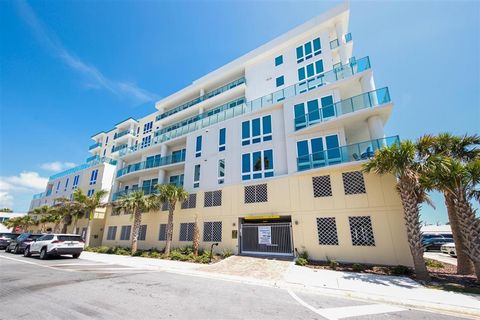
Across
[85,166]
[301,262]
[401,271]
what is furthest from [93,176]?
[401,271]

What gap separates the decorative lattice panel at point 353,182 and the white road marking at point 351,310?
26.5ft

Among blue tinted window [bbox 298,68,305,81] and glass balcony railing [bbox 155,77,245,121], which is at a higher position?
glass balcony railing [bbox 155,77,245,121]

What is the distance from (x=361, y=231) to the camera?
1275cm

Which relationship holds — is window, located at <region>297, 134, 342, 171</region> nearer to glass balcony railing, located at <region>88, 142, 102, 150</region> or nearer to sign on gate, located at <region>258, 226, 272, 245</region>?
sign on gate, located at <region>258, 226, 272, 245</region>

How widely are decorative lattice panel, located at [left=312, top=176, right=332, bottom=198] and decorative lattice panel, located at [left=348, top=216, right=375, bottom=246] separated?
2.17 metres

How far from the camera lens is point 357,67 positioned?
15578 mm

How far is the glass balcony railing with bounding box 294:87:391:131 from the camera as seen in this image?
13.7m

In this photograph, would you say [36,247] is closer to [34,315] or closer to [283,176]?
[34,315]

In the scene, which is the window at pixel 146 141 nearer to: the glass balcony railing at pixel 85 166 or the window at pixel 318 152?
A: the glass balcony railing at pixel 85 166

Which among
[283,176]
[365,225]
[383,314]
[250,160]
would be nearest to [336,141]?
[283,176]

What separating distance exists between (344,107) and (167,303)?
14.9 meters

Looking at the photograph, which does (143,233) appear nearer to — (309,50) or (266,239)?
(266,239)

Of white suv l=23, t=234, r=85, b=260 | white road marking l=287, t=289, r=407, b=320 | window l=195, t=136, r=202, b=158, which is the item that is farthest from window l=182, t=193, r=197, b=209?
white road marking l=287, t=289, r=407, b=320

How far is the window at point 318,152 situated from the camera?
14.4 m
